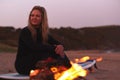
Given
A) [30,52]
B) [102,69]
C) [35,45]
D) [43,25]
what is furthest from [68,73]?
[102,69]

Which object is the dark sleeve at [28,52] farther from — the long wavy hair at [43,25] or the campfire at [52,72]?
the campfire at [52,72]

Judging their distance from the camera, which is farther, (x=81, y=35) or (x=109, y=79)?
(x=81, y=35)

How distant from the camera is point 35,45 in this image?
14.2ft

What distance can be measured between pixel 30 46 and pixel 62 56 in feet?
1.30

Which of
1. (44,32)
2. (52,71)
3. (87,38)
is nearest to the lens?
(52,71)

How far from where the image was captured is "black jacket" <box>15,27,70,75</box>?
4332 mm

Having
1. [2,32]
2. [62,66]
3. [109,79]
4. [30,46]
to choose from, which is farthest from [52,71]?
[2,32]

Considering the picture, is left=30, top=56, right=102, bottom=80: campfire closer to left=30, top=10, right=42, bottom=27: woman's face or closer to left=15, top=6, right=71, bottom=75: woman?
left=15, top=6, right=71, bottom=75: woman

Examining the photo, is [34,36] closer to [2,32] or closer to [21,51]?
[21,51]

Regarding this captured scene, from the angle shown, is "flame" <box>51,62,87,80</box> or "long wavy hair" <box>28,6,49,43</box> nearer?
"flame" <box>51,62,87,80</box>

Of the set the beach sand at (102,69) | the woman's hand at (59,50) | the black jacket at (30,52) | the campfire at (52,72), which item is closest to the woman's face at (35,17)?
the black jacket at (30,52)

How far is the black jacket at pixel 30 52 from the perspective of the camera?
4.33m

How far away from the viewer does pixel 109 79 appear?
681cm

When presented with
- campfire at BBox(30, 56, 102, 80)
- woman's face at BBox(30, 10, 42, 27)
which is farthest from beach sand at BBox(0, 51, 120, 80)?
campfire at BBox(30, 56, 102, 80)
